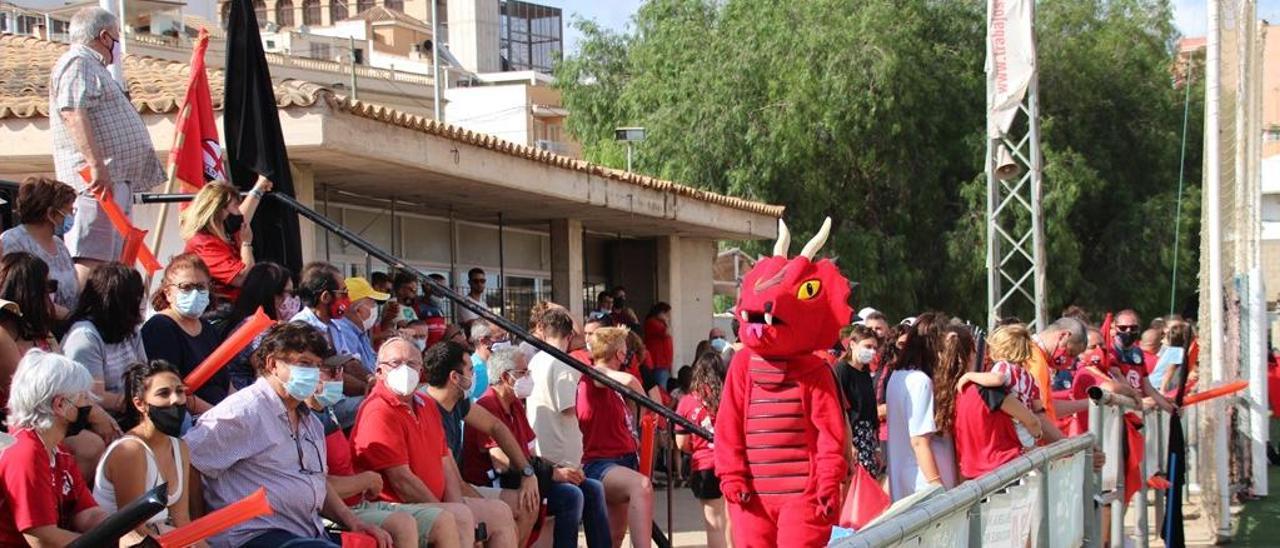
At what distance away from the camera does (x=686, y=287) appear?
74.9 feet

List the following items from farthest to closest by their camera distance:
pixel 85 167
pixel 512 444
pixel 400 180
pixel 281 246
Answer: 1. pixel 400 180
2. pixel 281 246
3. pixel 512 444
4. pixel 85 167

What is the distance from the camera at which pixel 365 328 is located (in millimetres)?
9336

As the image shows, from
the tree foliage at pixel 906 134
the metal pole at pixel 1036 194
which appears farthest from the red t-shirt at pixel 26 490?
the tree foliage at pixel 906 134

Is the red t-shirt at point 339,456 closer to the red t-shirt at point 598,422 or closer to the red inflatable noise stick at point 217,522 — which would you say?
the red inflatable noise stick at point 217,522

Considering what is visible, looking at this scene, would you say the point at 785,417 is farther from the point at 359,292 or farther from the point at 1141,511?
the point at 1141,511

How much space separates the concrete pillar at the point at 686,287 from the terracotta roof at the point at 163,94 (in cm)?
466

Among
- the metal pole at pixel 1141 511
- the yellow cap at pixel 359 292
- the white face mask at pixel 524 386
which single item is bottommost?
the metal pole at pixel 1141 511

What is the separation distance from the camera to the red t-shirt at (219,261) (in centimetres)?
819

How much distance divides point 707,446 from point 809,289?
8.78 ft

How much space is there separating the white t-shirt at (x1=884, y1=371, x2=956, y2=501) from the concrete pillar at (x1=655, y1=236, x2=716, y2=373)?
12857mm

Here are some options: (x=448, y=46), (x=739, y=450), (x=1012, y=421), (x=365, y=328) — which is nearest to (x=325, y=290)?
(x=365, y=328)

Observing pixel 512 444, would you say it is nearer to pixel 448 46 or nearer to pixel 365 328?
pixel 365 328

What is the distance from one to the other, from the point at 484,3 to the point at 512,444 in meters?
67.2

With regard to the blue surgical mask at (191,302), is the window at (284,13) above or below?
above
